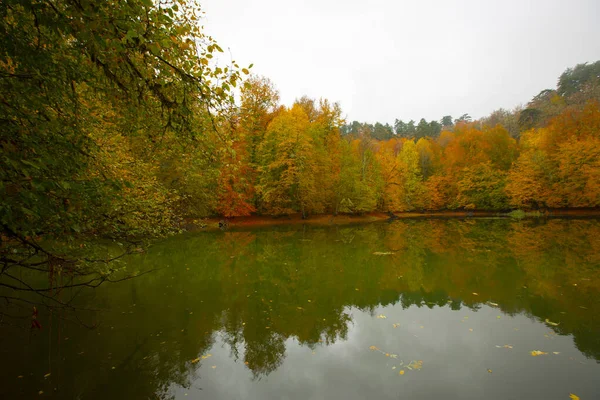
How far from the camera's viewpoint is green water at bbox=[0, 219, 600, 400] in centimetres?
457

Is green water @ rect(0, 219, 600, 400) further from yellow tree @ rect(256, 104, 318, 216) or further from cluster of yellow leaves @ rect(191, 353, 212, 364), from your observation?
yellow tree @ rect(256, 104, 318, 216)

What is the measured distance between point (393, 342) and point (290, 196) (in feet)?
82.2

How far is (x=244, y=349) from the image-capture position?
575cm

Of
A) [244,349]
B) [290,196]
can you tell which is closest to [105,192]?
[244,349]

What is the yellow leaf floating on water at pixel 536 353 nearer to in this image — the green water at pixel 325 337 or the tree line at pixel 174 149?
the green water at pixel 325 337

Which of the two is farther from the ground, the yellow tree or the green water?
the yellow tree

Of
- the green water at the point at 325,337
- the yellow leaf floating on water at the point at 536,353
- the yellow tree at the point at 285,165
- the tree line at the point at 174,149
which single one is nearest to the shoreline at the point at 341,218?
the tree line at the point at 174,149

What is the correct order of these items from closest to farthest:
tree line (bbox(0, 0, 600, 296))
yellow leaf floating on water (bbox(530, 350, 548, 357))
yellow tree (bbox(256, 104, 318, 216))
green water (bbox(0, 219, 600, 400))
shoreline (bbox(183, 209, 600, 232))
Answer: tree line (bbox(0, 0, 600, 296)) < green water (bbox(0, 219, 600, 400)) < yellow leaf floating on water (bbox(530, 350, 548, 357)) < shoreline (bbox(183, 209, 600, 232)) < yellow tree (bbox(256, 104, 318, 216))

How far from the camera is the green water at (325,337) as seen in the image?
4.57m

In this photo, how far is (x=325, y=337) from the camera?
620 centimetres

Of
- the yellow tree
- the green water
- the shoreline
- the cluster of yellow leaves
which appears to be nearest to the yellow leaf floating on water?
the green water

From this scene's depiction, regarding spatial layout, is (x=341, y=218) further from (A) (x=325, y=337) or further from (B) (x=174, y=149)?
(B) (x=174, y=149)

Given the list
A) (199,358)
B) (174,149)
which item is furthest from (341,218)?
(199,358)

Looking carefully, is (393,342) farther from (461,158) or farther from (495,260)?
(461,158)
